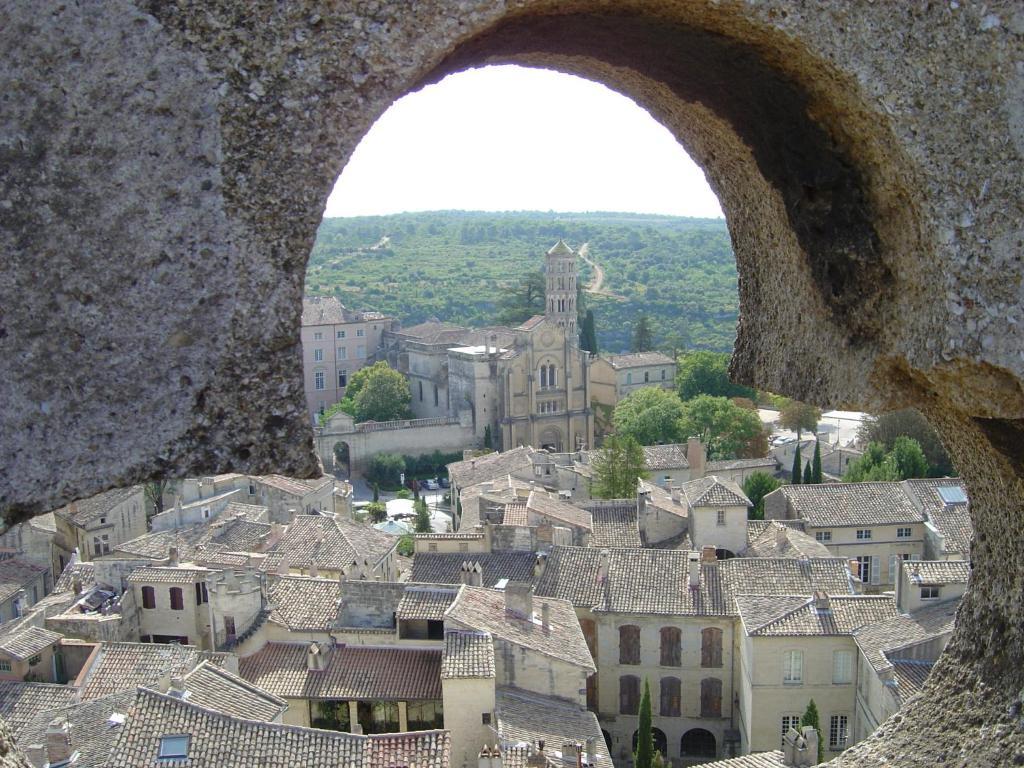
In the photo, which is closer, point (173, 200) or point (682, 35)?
point (173, 200)

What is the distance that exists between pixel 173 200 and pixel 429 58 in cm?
72

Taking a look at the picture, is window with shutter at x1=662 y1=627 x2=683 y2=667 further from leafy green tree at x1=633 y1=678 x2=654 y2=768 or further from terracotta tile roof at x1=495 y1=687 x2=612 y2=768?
terracotta tile roof at x1=495 y1=687 x2=612 y2=768

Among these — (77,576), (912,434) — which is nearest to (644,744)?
(77,576)

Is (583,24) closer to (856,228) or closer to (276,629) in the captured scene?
(856,228)

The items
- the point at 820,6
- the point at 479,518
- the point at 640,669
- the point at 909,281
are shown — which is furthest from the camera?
the point at 479,518

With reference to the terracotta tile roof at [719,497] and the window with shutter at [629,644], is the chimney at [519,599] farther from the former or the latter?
the terracotta tile roof at [719,497]

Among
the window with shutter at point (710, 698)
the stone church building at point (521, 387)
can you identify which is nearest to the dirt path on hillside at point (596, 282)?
the stone church building at point (521, 387)

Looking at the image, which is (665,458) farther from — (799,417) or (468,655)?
(468,655)

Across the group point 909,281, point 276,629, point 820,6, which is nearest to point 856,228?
point 909,281

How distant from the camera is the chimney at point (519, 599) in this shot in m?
19.9

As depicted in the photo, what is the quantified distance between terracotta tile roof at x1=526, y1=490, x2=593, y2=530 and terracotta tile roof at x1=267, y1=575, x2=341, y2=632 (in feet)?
23.0

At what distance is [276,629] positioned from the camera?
2012 cm

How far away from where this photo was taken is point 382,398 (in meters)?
58.3

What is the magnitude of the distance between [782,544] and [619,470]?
10174mm
